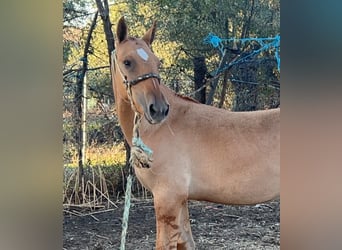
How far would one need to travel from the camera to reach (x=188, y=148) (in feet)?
4.65

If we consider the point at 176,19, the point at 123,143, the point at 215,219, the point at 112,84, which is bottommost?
the point at 215,219

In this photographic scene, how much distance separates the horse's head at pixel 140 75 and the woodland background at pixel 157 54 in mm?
208

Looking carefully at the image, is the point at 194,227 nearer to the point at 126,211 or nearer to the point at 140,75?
the point at 126,211

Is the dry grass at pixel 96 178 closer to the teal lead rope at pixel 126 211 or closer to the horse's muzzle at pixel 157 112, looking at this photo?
the teal lead rope at pixel 126 211

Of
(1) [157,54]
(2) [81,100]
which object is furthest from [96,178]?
(1) [157,54]

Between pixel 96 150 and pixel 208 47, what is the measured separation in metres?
0.60

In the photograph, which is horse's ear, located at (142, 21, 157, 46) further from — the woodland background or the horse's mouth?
the horse's mouth

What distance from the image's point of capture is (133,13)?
159 centimetres

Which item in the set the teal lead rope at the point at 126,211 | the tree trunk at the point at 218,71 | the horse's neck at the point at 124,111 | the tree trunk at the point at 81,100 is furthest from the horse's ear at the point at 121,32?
the teal lead rope at the point at 126,211

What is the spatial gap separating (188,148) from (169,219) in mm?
249
